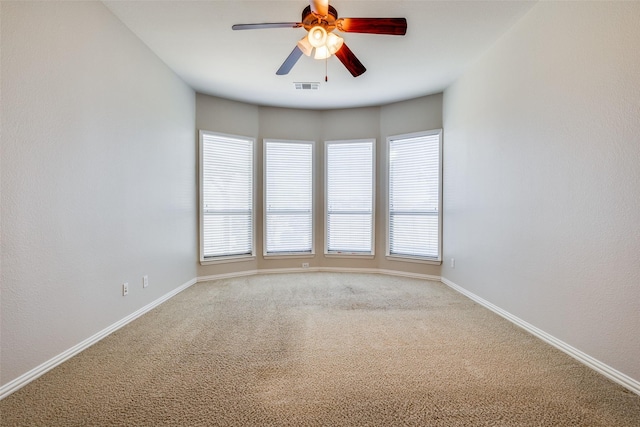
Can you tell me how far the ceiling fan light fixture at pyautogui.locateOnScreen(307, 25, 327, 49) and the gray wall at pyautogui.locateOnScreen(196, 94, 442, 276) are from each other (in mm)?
2743

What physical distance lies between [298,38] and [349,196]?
2646 millimetres

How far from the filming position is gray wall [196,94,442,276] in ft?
14.7

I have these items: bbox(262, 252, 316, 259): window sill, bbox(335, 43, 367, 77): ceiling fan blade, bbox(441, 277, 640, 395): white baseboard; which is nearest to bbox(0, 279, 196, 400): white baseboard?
bbox(262, 252, 316, 259): window sill

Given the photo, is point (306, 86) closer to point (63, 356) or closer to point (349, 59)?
point (349, 59)

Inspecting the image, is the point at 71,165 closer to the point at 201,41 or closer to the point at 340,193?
the point at 201,41

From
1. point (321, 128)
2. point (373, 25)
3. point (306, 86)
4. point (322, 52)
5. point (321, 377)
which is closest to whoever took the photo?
point (321, 377)

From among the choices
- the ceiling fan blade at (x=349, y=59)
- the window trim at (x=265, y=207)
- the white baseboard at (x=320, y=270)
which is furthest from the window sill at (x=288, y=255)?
the ceiling fan blade at (x=349, y=59)

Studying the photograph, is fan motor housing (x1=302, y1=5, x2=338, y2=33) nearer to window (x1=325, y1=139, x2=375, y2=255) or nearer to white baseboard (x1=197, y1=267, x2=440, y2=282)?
window (x1=325, y1=139, x2=375, y2=255)

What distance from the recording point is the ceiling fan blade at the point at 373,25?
81.3 inches

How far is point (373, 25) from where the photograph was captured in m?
2.11

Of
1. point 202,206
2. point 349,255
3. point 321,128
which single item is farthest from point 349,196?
point 202,206

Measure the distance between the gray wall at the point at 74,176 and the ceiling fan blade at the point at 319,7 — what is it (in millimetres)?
1829

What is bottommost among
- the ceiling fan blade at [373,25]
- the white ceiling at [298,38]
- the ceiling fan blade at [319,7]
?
the ceiling fan blade at [373,25]

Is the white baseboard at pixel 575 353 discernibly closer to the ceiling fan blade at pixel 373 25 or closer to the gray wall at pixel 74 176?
the ceiling fan blade at pixel 373 25
